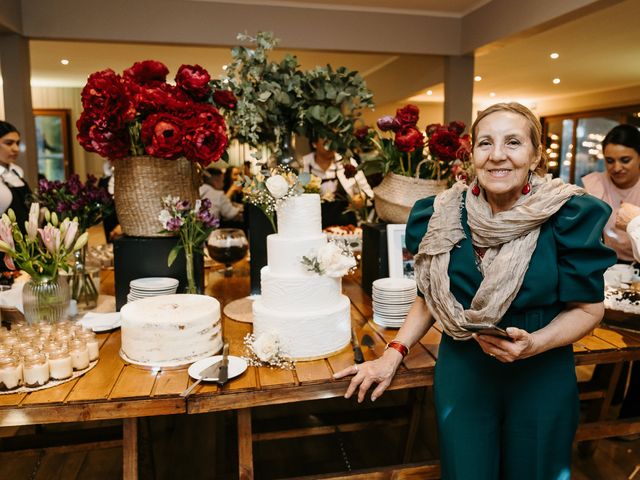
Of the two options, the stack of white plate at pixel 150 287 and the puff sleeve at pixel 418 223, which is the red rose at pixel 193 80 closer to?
the stack of white plate at pixel 150 287

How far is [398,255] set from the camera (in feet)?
6.64

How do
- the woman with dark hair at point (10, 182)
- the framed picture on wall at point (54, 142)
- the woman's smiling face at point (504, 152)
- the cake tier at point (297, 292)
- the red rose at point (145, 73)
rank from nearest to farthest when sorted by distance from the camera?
1. the woman's smiling face at point (504, 152)
2. the cake tier at point (297, 292)
3. the red rose at point (145, 73)
4. the woman with dark hair at point (10, 182)
5. the framed picture on wall at point (54, 142)

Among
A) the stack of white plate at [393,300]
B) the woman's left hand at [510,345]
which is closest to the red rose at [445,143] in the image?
the stack of white plate at [393,300]

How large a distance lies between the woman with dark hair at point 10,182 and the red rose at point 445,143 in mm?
2016

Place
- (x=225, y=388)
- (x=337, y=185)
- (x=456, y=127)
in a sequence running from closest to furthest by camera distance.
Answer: (x=225, y=388)
(x=456, y=127)
(x=337, y=185)

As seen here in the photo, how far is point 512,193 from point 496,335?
36cm

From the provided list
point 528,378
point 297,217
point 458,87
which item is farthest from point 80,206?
point 458,87

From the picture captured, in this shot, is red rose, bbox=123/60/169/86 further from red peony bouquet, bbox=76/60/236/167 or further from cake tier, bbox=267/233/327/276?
cake tier, bbox=267/233/327/276

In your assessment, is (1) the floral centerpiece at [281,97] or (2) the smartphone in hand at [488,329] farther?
(1) the floral centerpiece at [281,97]

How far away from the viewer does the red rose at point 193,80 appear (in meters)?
1.75

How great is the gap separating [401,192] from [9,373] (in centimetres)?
144

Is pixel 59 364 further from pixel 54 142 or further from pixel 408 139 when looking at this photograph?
pixel 54 142

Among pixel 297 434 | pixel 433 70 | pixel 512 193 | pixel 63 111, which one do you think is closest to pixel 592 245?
pixel 512 193

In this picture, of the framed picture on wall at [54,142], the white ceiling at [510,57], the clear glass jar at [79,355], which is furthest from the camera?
the framed picture on wall at [54,142]
